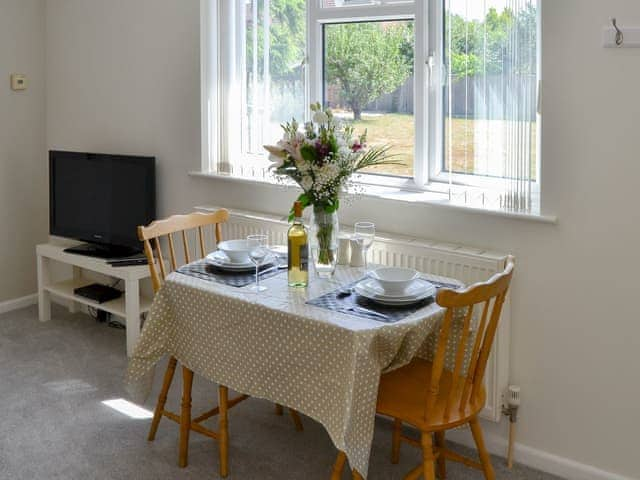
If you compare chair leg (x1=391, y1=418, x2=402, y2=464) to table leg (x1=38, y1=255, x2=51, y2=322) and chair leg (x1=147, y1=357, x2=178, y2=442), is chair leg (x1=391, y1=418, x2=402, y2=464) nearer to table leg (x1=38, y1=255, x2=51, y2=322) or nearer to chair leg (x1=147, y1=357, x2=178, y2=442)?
chair leg (x1=147, y1=357, x2=178, y2=442)

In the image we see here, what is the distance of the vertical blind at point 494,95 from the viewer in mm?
2871

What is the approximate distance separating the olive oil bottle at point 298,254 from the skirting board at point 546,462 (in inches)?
40.3

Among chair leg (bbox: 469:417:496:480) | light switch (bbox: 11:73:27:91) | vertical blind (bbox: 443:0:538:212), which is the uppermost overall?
light switch (bbox: 11:73:27:91)

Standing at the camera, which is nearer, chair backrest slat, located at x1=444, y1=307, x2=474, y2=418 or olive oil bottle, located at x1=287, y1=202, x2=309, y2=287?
chair backrest slat, located at x1=444, y1=307, x2=474, y2=418

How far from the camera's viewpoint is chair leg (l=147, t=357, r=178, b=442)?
3.11 meters

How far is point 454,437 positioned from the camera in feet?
10.7

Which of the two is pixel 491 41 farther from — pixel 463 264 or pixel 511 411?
pixel 511 411

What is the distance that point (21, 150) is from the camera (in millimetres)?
4773

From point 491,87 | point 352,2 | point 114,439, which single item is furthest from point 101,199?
point 491,87

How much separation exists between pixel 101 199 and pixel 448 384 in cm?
249

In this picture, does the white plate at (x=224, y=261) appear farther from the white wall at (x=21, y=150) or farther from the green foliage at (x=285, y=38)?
the white wall at (x=21, y=150)

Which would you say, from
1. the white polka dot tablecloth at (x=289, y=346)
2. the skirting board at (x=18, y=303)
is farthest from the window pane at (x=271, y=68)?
the skirting board at (x=18, y=303)

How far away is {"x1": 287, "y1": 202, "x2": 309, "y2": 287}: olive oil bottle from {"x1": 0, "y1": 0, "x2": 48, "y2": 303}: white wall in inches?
105

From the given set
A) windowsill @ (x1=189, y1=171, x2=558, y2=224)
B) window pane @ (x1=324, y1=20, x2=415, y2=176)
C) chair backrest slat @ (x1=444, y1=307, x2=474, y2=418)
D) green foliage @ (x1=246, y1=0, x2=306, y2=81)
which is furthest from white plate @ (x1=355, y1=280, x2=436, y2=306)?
green foliage @ (x1=246, y1=0, x2=306, y2=81)
